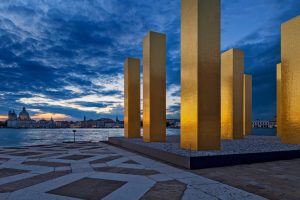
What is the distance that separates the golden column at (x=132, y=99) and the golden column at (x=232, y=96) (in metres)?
7.21

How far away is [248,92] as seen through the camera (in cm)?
2741

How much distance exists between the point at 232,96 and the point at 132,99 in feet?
26.9

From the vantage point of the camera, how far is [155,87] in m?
16.5

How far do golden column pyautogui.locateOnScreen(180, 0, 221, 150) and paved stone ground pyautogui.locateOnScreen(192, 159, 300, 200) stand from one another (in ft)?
7.80

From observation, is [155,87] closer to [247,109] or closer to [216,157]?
[216,157]

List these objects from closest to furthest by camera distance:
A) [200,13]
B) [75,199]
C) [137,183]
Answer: [75,199], [137,183], [200,13]

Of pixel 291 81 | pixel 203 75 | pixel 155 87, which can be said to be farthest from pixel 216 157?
pixel 291 81

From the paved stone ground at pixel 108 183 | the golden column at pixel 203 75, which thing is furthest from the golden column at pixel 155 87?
the paved stone ground at pixel 108 183

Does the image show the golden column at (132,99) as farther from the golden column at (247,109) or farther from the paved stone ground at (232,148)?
the golden column at (247,109)

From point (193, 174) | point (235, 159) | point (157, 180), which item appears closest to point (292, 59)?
point (235, 159)

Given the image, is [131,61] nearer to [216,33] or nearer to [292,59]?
[216,33]

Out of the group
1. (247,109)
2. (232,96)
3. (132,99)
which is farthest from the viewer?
(247,109)

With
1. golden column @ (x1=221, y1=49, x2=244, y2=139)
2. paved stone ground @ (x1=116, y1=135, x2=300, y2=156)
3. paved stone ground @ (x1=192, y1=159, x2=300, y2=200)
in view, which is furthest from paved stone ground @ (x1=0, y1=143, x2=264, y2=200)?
golden column @ (x1=221, y1=49, x2=244, y2=139)

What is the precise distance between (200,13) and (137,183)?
8.11 meters
